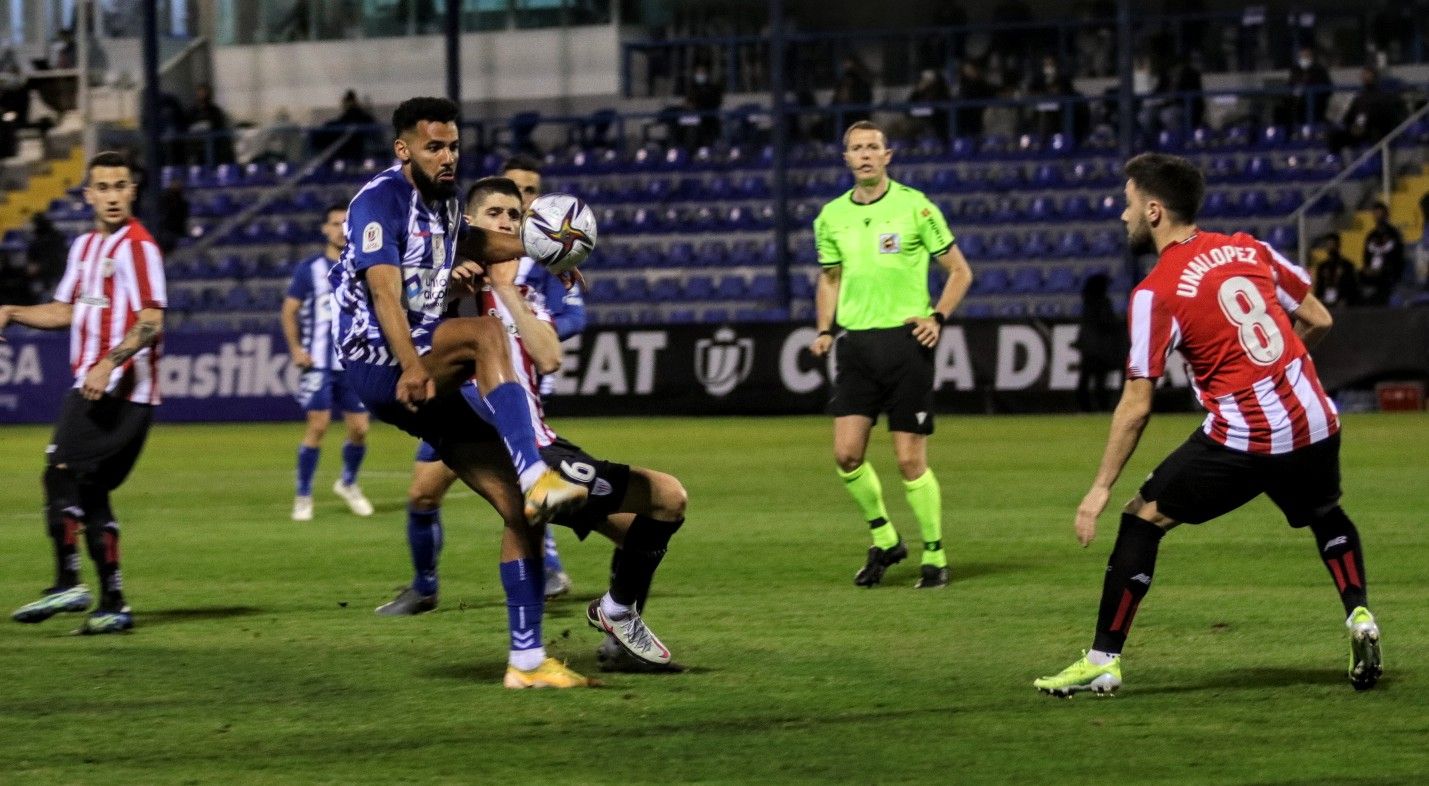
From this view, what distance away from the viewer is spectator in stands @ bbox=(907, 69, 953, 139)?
3091 centimetres

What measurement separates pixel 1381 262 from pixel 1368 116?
435 centimetres

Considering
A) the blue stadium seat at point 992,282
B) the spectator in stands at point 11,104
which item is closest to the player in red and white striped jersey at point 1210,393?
the blue stadium seat at point 992,282

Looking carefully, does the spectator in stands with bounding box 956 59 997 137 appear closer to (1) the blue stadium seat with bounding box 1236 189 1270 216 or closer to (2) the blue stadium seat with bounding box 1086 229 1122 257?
(2) the blue stadium seat with bounding box 1086 229 1122 257

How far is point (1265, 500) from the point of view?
555 inches

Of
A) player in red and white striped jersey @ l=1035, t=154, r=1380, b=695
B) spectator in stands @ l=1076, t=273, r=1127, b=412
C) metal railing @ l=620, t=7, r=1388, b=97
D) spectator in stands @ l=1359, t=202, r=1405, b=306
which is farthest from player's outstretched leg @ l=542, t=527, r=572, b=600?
metal railing @ l=620, t=7, r=1388, b=97

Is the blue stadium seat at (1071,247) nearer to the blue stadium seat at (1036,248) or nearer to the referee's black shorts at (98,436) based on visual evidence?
the blue stadium seat at (1036,248)

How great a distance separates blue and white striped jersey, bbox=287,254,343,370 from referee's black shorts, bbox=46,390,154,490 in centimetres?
577

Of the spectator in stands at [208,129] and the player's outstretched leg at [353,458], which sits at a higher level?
the spectator in stands at [208,129]

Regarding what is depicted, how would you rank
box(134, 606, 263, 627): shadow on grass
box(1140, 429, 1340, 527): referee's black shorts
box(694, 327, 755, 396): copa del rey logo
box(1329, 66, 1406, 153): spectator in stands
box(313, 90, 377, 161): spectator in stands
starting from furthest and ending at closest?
1. box(313, 90, 377, 161): spectator in stands
2. box(1329, 66, 1406, 153): spectator in stands
3. box(694, 327, 755, 396): copa del rey logo
4. box(134, 606, 263, 627): shadow on grass
5. box(1140, 429, 1340, 527): referee's black shorts

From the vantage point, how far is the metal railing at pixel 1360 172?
26938 millimetres

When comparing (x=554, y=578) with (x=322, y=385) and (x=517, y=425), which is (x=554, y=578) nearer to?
(x=517, y=425)

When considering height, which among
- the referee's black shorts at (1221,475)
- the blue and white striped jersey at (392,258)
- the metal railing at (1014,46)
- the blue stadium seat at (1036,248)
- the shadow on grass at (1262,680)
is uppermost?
the metal railing at (1014,46)

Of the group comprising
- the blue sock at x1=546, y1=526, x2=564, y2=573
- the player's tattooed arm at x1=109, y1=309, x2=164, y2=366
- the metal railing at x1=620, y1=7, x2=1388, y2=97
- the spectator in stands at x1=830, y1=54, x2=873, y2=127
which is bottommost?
the blue sock at x1=546, y1=526, x2=564, y2=573

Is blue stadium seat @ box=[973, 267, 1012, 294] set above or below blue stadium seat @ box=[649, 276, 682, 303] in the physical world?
above
